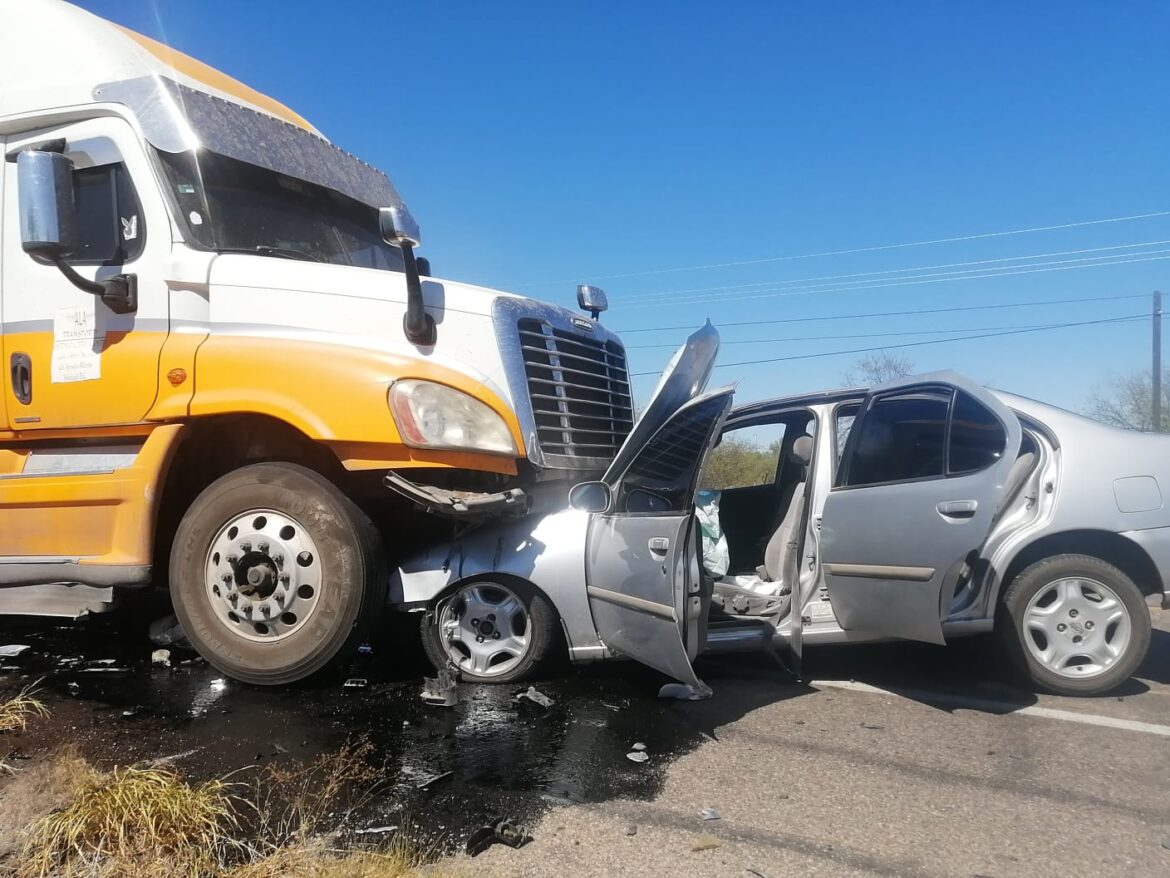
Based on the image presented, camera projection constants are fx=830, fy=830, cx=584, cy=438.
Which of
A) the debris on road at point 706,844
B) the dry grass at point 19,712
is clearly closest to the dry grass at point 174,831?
the dry grass at point 19,712

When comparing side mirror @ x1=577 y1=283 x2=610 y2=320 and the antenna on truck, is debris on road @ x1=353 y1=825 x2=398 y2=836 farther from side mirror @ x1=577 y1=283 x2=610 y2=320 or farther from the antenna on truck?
side mirror @ x1=577 y1=283 x2=610 y2=320

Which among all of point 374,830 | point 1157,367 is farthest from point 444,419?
point 1157,367

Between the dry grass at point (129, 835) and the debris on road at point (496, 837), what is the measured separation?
30.1 inches

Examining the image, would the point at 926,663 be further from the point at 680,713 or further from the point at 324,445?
the point at 324,445

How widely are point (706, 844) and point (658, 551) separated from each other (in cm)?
131

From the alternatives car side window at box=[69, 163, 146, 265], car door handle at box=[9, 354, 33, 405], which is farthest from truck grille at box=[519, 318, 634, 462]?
car door handle at box=[9, 354, 33, 405]

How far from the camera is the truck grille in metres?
4.40

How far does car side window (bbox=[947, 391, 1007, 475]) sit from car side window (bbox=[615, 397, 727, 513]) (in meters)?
1.30

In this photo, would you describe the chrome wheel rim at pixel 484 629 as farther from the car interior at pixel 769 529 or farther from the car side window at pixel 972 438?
the car side window at pixel 972 438

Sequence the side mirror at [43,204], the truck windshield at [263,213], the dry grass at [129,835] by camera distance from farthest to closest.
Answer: the truck windshield at [263,213] → the side mirror at [43,204] → the dry grass at [129,835]

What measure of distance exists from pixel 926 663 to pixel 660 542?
7.72 feet

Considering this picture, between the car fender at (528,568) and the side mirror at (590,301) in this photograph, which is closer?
→ the car fender at (528,568)

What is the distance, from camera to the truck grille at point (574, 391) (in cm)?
440

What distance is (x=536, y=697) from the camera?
13.8ft
